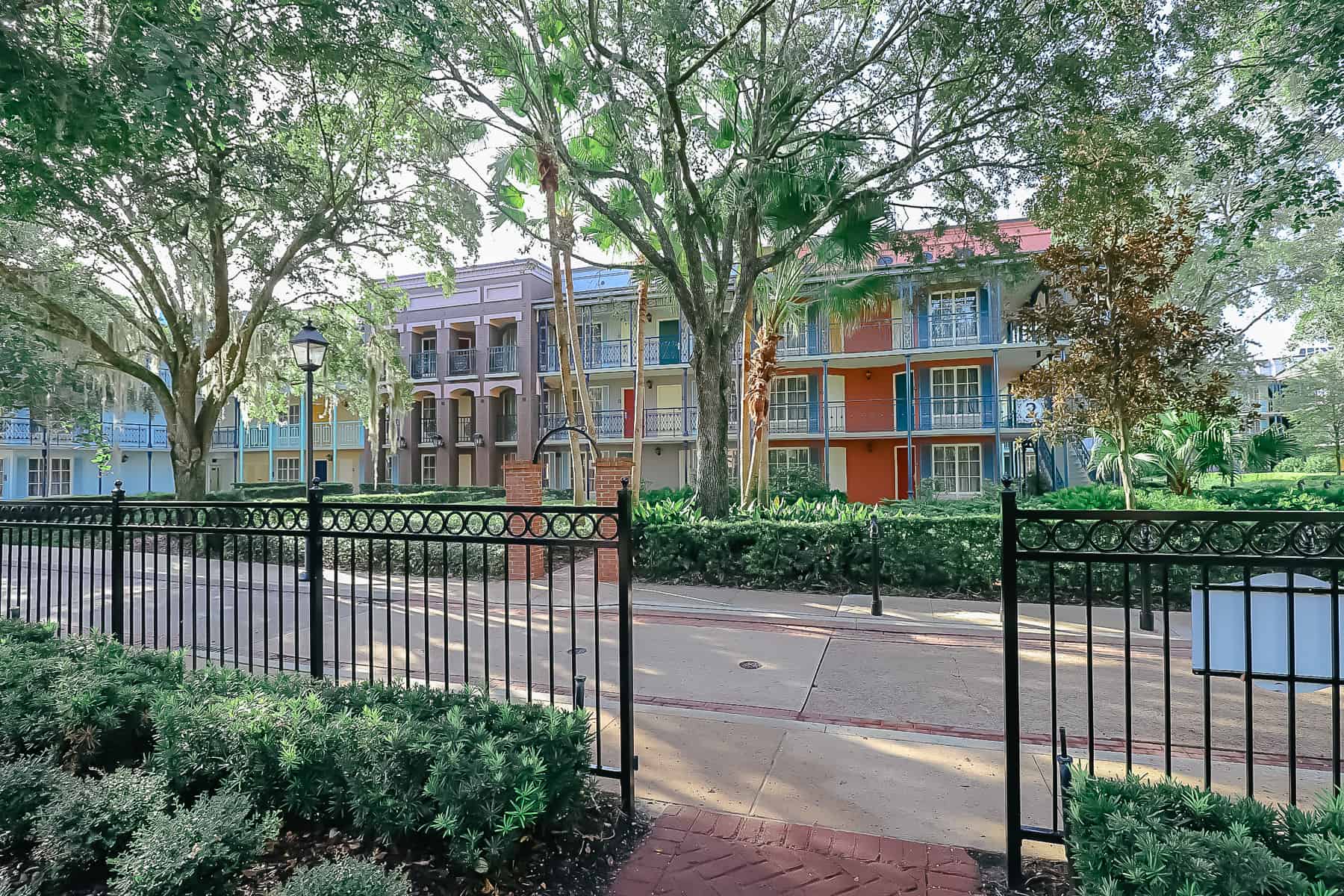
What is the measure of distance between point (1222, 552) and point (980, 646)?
4289mm

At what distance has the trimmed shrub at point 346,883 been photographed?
1966 millimetres

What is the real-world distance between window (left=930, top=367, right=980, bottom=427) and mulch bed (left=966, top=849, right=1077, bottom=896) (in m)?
19.0

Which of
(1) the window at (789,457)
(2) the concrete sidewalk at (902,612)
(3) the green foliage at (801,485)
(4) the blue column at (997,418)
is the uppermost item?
(4) the blue column at (997,418)

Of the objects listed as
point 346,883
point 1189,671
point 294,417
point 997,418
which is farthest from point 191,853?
point 294,417

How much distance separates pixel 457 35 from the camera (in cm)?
827

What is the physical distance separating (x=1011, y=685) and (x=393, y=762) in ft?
8.18

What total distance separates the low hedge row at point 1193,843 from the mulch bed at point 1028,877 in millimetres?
252

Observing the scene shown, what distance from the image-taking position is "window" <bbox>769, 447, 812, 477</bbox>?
2262cm

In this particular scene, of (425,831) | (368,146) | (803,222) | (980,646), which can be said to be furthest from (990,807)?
(368,146)

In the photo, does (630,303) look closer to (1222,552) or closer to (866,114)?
(866,114)

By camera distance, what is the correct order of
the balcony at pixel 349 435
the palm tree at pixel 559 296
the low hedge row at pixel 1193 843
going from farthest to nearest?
the balcony at pixel 349 435 < the palm tree at pixel 559 296 < the low hedge row at pixel 1193 843

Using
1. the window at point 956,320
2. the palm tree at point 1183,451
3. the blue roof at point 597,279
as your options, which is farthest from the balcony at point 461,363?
the palm tree at point 1183,451

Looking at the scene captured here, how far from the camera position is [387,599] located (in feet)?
16.4

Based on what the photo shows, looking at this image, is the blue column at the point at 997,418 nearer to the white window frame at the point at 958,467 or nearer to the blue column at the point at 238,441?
the white window frame at the point at 958,467
